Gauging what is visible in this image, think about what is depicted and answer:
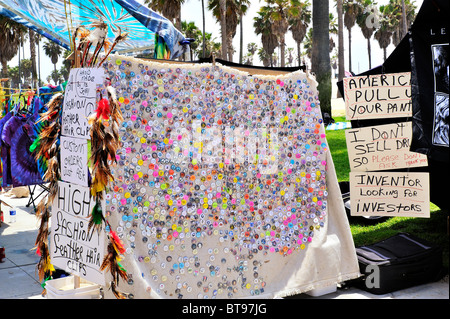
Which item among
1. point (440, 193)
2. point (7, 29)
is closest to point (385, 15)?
point (7, 29)

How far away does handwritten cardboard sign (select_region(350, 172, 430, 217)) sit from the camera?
473 cm

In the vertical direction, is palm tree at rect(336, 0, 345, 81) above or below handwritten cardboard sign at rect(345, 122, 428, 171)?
above

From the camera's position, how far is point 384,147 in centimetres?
491

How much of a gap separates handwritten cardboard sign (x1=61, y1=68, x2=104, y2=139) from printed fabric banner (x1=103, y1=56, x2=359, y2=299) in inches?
10.0

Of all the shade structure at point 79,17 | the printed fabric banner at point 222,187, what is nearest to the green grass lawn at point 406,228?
the printed fabric banner at point 222,187

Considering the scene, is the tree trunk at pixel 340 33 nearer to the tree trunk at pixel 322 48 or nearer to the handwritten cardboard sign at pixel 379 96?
the tree trunk at pixel 322 48

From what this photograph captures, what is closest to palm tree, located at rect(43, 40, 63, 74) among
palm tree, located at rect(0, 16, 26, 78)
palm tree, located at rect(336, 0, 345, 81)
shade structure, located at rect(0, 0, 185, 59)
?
palm tree, located at rect(0, 16, 26, 78)

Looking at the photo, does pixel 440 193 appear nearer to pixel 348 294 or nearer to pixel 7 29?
pixel 348 294

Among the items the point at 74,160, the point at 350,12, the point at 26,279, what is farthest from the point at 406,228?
the point at 350,12

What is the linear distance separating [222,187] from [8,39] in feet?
103

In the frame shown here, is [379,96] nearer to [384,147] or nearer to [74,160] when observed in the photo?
[384,147]

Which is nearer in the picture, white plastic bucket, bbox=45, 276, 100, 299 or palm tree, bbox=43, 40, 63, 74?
white plastic bucket, bbox=45, 276, 100, 299

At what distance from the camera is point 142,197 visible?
12.3 feet

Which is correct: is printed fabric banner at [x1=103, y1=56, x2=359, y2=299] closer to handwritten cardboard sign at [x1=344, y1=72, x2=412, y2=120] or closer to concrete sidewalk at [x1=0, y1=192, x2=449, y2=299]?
concrete sidewalk at [x1=0, y1=192, x2=449, y2=299]
